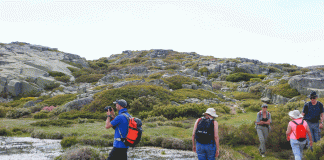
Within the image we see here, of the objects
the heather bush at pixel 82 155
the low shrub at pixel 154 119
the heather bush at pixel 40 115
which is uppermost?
the heather bush at pixel 82 155

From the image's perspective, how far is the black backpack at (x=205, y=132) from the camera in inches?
217

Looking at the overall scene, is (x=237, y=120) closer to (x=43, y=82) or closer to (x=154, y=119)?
(x=154, y=119)

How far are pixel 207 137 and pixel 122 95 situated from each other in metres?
19.4

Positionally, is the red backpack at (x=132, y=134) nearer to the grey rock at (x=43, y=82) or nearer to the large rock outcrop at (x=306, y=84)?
the large rock outcrop at (x=306, y=84)

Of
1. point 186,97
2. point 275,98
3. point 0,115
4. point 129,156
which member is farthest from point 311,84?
point 0,115

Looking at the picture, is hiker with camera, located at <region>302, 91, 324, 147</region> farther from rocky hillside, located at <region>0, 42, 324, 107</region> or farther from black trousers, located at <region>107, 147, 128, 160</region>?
rocky hillside, located at <region>0, 42, 324, 107</region>

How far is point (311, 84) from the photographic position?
81.5ft

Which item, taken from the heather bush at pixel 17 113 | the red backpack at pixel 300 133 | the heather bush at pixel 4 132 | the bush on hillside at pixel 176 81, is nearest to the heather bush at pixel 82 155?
the red backpack at pixel 300 133

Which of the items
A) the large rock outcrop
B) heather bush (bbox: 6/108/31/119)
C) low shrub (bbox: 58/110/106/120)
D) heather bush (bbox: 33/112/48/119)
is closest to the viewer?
low shrub (bbox: 58/110/106/120)

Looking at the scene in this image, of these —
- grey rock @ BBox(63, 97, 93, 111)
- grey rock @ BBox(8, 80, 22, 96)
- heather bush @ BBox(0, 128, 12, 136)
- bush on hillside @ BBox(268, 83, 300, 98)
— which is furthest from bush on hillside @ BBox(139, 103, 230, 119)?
grey rock @ BBox(8, 80, 22, 96)

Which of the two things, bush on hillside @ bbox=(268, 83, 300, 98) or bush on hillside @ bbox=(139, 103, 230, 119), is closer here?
bush on hillside @ bbox=(139, 103, 230, 119)

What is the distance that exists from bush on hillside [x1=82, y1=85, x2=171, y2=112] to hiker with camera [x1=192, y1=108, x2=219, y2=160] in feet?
57.3

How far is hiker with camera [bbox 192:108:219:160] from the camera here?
5536 mm

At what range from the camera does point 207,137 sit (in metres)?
5.53
